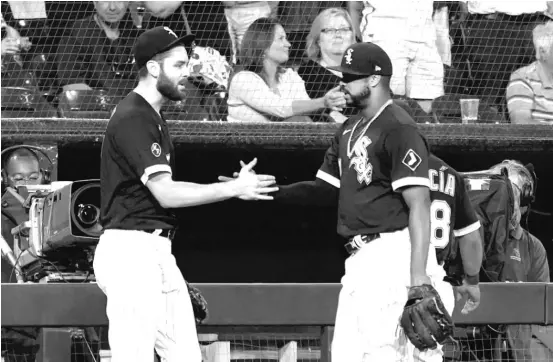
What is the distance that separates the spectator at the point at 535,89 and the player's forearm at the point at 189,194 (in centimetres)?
405

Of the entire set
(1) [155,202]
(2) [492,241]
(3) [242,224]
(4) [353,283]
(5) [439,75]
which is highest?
(5) [439,75]

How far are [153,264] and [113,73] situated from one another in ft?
11.6

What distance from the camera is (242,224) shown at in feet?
31.0

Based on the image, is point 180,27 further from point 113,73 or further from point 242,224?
point 242,224

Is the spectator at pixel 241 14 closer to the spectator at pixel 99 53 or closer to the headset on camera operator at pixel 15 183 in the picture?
the spectator at pixel 99 53

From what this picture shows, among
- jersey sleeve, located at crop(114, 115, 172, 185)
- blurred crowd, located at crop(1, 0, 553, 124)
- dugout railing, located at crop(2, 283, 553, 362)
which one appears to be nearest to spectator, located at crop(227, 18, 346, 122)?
blurred crowd, located at crop(1, 0, 553, 124)

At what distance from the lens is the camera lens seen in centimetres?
645

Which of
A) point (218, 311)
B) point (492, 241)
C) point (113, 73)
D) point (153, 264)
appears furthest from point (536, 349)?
point (113, 73)

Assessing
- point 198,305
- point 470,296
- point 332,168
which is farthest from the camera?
point 470,296

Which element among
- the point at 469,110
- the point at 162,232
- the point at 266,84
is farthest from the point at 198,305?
the point at 469,110

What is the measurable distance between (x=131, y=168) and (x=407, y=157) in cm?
120

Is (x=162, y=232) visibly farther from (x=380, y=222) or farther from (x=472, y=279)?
(x=472, y=279)

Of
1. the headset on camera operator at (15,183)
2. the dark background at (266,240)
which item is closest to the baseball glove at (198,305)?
the headset on camera operator at (15,183)

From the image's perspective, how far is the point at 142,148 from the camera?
5176 millimetres
